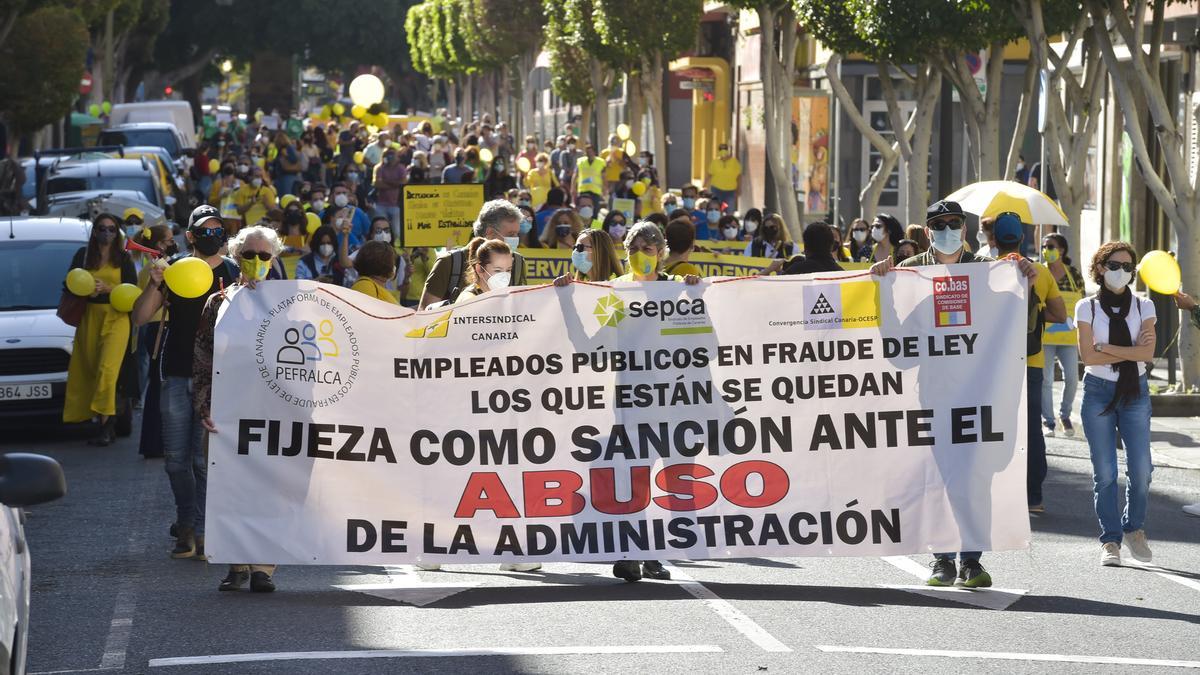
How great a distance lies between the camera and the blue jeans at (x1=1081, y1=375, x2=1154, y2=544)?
1032 centimetres

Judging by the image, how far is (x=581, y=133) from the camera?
54344 millimetres

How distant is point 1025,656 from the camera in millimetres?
7977

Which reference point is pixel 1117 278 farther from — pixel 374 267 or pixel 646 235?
pixel 374 267

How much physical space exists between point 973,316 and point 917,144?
49.2ft

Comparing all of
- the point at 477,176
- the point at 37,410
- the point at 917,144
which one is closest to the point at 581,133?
the point at 477,176

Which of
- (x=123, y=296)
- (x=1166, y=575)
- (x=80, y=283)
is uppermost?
(x=80, y=283)

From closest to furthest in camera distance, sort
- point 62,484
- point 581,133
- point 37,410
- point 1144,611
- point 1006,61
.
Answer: point 62,484 → point 1144,611 → point 37,410 → point 1006,61 → point 581,133

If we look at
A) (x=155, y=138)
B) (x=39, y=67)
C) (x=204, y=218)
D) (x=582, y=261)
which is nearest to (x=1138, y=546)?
(x=582, y=261)

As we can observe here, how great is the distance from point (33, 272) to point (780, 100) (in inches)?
559

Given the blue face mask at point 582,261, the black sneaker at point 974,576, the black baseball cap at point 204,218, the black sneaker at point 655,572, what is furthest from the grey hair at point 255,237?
Answer: the black sneaker at point 974,576

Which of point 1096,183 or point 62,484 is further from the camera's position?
point 1096,183

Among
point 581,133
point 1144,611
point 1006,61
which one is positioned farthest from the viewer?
point 581,133

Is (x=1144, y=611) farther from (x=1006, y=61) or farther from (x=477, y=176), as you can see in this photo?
(x=1006, y=61)

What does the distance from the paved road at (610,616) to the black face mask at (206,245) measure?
5.30ft
